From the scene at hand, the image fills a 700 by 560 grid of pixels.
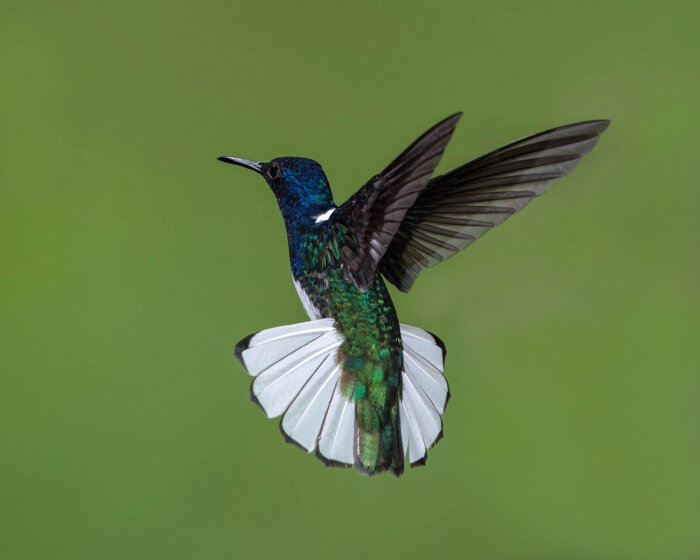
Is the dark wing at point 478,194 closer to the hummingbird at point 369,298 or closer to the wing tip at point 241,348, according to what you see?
the hummingbird at point 369,298

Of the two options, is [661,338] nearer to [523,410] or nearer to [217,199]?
[523,410]

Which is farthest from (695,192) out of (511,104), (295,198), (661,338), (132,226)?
(295,198)

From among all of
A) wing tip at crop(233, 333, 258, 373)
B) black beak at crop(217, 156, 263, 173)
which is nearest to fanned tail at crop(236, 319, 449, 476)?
wing tip at crop(233, 333, 258, 373)

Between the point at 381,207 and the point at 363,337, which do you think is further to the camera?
the point at 363,337

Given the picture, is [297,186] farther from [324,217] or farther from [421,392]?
[421,392]

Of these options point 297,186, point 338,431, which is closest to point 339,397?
point 338,431

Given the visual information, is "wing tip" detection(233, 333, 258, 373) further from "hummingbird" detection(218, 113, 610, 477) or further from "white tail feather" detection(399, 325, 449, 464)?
"white tail feather" detection(399, 325, 449, 464)

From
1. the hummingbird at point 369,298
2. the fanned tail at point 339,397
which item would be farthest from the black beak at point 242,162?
the fanned tail at point 339,397
